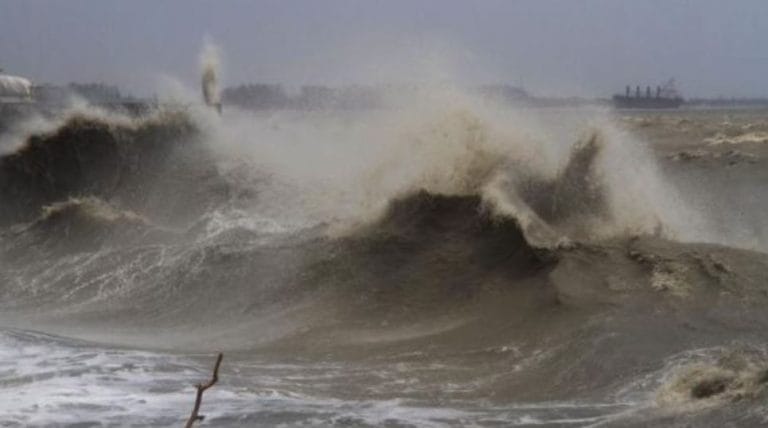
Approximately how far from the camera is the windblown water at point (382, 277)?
24.8 feet

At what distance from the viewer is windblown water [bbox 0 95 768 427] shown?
298 inches

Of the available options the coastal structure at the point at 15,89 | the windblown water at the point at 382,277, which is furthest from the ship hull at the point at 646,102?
the windblown water at the point at 382,277

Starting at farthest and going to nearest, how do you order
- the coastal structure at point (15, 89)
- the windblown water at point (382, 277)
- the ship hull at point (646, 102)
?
the ship hull at point (646, 102)
the coastal structure at point (15, 89)
the windblown water at point (382, 277)

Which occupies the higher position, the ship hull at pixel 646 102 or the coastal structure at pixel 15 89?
the ship hull at pixel 646 102

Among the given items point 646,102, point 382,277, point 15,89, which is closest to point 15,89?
point 15,89

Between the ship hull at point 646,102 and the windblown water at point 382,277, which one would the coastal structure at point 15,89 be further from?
the ship hull at point 646,102

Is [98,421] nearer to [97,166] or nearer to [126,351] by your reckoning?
[126,351]

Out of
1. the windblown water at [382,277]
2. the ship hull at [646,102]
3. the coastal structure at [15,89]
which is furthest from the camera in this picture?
the ship hull at [646,102]

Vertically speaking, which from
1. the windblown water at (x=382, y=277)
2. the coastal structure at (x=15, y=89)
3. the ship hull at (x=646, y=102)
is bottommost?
the windblown water at (x=382, y=277)

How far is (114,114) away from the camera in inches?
835

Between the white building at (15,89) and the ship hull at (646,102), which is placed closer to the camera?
the white building at (15,89)

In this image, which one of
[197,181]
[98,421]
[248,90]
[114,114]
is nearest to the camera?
[98,421]

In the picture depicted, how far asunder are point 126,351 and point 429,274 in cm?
328

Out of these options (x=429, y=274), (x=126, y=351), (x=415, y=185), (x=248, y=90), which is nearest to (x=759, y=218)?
(x=415, y=185)
